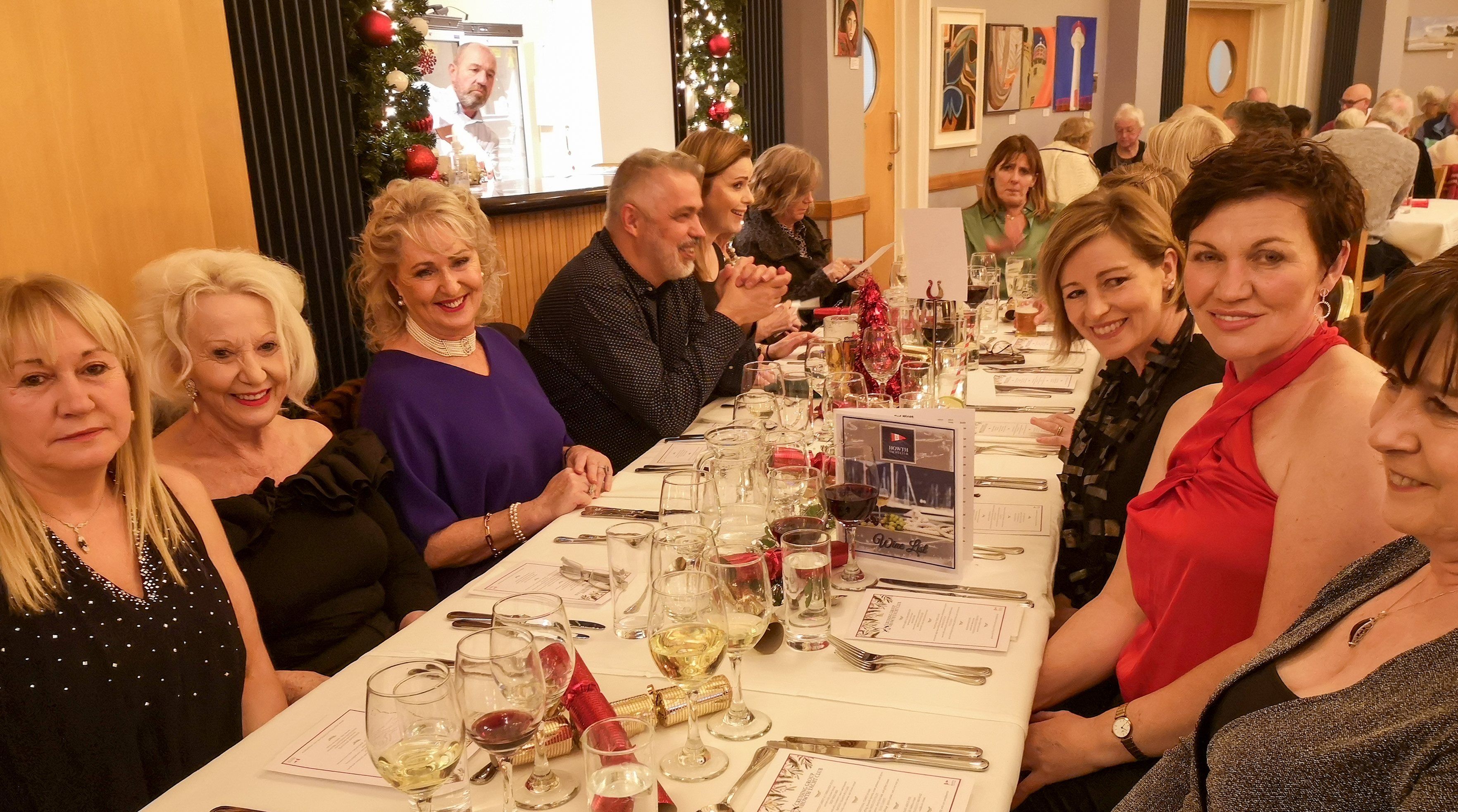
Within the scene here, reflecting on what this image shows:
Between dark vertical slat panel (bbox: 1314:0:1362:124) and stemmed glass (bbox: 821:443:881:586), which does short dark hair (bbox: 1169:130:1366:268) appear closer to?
stemmed glass (bbox: 821:443:881:586)

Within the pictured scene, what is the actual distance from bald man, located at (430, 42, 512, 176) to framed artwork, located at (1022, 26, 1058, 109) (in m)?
5.28

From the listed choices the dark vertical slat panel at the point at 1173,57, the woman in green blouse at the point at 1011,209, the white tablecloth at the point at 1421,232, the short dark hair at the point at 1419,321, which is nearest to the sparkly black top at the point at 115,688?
the short dark hair at the point at 1419,321

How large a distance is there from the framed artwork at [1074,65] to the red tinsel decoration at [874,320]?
872 centimetres

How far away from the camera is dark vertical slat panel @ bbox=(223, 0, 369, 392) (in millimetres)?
3602

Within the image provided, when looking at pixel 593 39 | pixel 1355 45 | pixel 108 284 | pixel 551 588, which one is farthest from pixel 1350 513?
pixel 1355 45

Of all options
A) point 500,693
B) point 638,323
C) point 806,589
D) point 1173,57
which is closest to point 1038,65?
point 1173,57

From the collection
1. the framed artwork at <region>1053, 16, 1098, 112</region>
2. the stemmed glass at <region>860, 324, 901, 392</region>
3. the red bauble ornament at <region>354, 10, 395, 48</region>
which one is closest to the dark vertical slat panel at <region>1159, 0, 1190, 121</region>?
the framed artwork at <region>1053, 16, 1098, 112</region>

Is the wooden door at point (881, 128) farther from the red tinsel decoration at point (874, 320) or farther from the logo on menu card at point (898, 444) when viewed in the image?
the logo on menu card at point (898, 444)

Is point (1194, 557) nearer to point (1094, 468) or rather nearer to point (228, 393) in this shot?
point (1094, 468)

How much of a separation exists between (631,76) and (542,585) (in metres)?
6.14

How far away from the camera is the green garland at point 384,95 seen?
3.98 m

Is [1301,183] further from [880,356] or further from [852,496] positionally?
[880,356]

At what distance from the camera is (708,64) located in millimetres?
6516

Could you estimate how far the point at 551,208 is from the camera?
529cm
